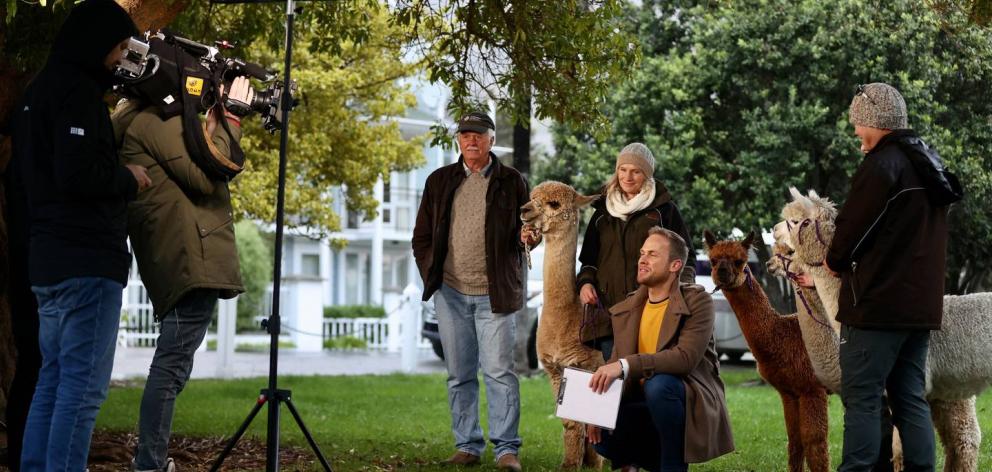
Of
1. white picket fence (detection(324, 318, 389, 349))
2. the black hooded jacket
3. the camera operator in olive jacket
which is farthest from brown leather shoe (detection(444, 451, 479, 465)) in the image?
white picket fence (detection(324, 318, 389, 349))

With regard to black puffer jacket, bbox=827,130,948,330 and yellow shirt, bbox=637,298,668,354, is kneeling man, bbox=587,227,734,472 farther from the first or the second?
black puffer jacket, bbox=827,130,948,330

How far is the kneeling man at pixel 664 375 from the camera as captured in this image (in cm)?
556

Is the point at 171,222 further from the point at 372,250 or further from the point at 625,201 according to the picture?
the point at 372,250

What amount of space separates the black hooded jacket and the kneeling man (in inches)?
88.4

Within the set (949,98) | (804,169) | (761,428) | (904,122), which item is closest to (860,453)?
(904,122)

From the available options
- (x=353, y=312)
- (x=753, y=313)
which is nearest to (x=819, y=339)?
(x=753, y=313)

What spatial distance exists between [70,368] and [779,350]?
3.74 metres

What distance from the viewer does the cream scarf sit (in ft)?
22.6

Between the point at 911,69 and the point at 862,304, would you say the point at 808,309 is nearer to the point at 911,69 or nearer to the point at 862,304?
the point at 862,304

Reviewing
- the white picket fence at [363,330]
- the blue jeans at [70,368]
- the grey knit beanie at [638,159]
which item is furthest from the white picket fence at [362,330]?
the blue jeans at [70,368]

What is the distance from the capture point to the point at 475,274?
7.59 meters

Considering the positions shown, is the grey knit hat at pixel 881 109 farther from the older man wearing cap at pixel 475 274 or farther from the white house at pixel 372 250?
the white house at pixel 372 250

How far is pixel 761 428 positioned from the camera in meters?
10.5

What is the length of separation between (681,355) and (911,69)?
30.8 feet
